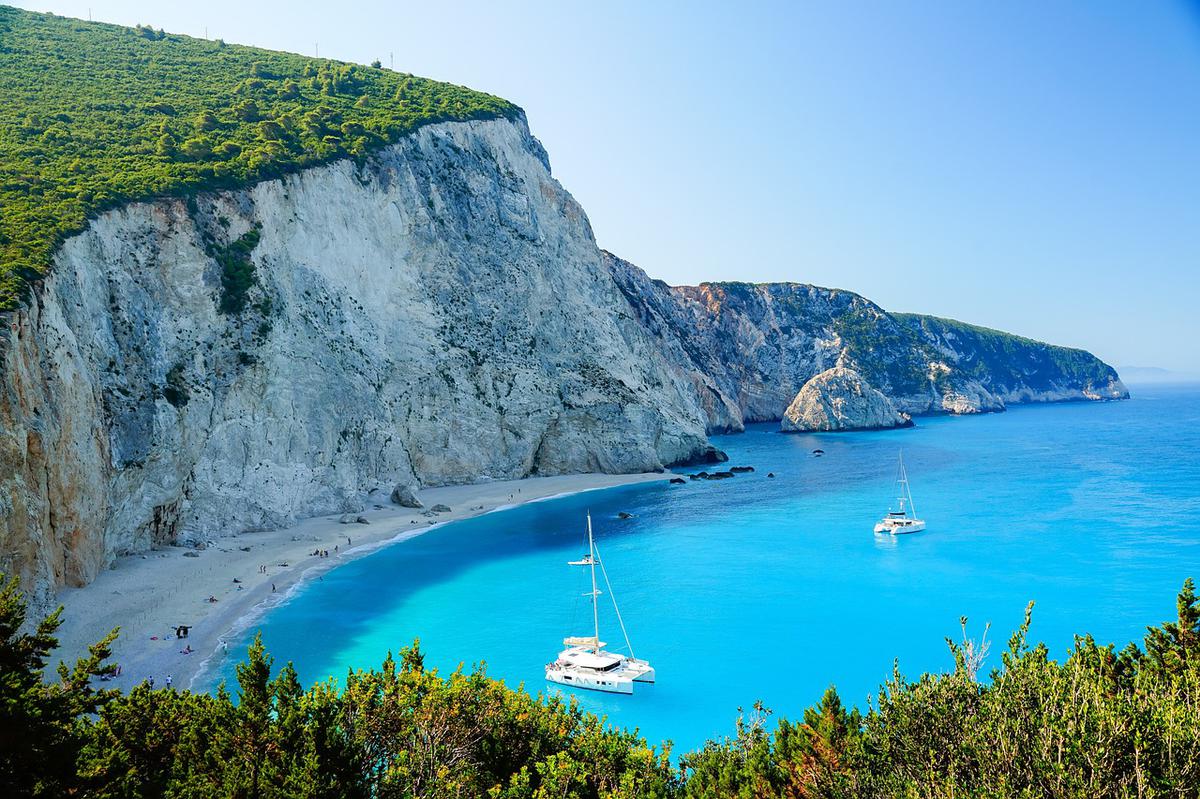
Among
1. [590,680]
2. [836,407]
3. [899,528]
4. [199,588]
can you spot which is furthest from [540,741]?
[836,407]

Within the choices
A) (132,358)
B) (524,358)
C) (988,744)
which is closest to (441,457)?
(524,358)

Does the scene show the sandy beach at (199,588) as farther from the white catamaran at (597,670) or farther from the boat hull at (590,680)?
the white catamaran at (597,670)

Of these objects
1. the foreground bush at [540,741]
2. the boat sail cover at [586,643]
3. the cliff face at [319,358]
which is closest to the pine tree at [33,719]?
the foreground bush at [540,741]

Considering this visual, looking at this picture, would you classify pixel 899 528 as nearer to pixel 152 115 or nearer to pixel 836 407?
pixel 152 115

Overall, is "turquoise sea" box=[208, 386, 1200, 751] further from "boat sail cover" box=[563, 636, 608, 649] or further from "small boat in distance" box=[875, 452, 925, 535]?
"boat sail cover" box=[563, 636, 608, 649]

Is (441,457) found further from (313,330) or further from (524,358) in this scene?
(313,330)

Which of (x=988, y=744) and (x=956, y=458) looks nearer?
(x=988, y=744)
